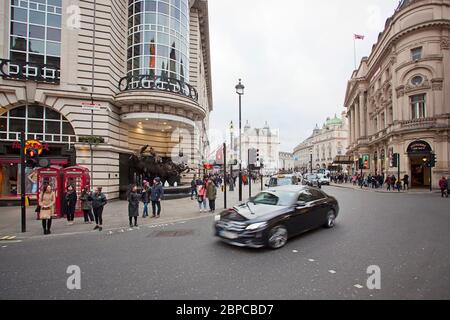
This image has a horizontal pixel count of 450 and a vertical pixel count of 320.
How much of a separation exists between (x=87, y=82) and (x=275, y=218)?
16097mm

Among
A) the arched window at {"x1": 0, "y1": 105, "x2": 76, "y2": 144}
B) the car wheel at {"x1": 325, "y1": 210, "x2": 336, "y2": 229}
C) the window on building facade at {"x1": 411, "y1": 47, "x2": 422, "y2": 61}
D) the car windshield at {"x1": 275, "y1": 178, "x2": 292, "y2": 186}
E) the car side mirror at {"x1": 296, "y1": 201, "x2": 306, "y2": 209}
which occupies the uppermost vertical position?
the window on building facade at {"x1": 411, "y1": 47, "x2": 422, "y2": 61}

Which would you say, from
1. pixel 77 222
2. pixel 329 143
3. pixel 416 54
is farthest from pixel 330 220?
pixel 329 143

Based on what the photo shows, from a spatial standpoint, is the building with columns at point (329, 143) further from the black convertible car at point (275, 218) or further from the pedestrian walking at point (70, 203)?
the pedestrian walking at point (70, 203)

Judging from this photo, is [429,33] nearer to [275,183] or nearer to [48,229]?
[275,183]

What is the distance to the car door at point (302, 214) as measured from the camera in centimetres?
646

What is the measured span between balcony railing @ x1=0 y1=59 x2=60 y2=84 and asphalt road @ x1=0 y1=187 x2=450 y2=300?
1226cm

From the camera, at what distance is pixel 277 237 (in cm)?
589

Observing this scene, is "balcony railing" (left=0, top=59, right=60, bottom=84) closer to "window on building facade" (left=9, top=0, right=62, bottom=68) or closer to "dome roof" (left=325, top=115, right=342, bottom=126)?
"window on building facade" (left=9, top=0, right=62, bottom=68)

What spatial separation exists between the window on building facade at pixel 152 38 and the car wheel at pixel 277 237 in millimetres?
16208

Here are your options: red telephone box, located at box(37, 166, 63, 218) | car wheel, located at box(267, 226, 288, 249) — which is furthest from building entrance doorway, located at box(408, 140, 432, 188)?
red telephone box, located at box(37, 166, 63, 218)

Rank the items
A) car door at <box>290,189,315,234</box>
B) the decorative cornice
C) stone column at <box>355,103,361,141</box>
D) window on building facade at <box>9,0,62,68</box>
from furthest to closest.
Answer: stone column at <box>355,103,361,141</box>
the decorative cornice
window on building facade at <box>9,0,62,68</box>
car door at <box>290,189,315,234</box>

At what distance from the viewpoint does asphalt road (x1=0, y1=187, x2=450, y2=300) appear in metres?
3.81
